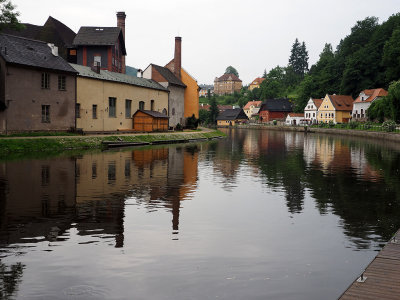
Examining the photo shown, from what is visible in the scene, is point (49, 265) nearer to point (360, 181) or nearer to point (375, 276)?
point (375, 276)

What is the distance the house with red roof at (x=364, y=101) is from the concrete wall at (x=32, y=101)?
82.4m

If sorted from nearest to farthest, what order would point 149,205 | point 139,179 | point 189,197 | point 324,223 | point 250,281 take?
1. point 250,281
2. point 324,223
3. point 149,205
4. point 189,197
5. point 139,179

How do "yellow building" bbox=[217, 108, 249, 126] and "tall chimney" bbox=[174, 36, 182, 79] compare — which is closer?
"tall chimney" bbox=[174, 36, 182, 79]

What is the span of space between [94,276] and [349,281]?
5.05m

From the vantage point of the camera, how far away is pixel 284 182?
21.4m

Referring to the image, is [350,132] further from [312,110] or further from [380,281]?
[380,281]

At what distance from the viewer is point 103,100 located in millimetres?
51094

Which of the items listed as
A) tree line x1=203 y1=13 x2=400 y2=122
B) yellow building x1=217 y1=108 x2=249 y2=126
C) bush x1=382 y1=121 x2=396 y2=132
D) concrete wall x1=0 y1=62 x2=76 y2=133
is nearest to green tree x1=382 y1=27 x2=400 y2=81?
tree line x1=203 y1=13 x2=400 y2=122

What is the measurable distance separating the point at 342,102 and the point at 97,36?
78.6m

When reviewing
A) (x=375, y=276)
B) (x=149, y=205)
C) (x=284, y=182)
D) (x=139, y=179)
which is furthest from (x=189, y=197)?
(x=375, y=276)

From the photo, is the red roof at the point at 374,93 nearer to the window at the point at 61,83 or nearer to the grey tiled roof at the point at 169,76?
the grey tiled roof at the point at 169,76

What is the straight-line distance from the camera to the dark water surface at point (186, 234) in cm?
808

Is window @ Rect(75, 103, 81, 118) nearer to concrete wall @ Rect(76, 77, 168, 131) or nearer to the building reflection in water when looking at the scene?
concrete wall @ Rect(76, 77, 168, 131)

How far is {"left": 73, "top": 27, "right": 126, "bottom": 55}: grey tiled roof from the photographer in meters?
62.1
